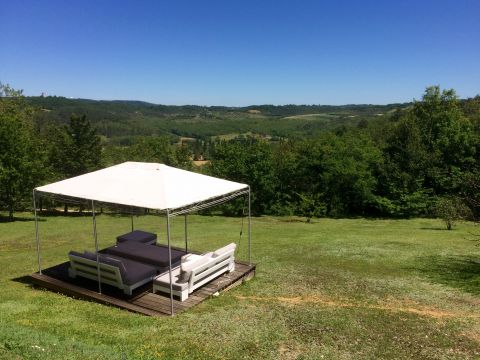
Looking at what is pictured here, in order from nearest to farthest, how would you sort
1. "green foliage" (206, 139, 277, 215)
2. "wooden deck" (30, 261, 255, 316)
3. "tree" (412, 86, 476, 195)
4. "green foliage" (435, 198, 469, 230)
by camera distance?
"wooden deck" (30, 261, 255, 316) → "green foliage" (435, 198, 469, 230) → "tree" (412, 86, 476, 195) → "green foliage" (206, 139, 277, 215)

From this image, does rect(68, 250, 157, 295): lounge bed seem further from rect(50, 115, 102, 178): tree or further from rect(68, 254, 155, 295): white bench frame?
rect(50, 115, 102, 178): tree

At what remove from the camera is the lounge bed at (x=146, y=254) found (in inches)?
476

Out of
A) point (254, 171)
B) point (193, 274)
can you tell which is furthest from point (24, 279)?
point (254, 171)

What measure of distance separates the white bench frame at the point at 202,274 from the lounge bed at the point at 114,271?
570 mm

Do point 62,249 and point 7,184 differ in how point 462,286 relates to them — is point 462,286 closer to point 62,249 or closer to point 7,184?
point 62,249

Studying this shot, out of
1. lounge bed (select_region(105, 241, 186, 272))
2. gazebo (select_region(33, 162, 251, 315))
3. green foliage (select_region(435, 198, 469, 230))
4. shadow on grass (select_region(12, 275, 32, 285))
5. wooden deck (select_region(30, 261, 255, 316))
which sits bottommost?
green foliage (select_region(435, 198, 469, 230))

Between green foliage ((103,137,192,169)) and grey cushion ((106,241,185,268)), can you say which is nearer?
grey cushion ((106,241,185,268))

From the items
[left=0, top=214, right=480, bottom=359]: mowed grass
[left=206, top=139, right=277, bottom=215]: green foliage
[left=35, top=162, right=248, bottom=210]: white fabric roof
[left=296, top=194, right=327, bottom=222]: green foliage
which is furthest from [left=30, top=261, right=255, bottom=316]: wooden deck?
[left=206, top=139, right=277, bottom=215]: green foliage

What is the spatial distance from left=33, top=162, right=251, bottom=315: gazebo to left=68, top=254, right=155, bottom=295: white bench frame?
15.4 inches

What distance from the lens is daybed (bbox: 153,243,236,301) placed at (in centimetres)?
1030

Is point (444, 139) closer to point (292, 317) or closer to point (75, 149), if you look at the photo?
point (292, 317)

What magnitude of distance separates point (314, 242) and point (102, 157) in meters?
36.9

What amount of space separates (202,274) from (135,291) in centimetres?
201

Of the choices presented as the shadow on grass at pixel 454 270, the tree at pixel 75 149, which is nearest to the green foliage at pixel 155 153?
the tree at pixel 75 149
